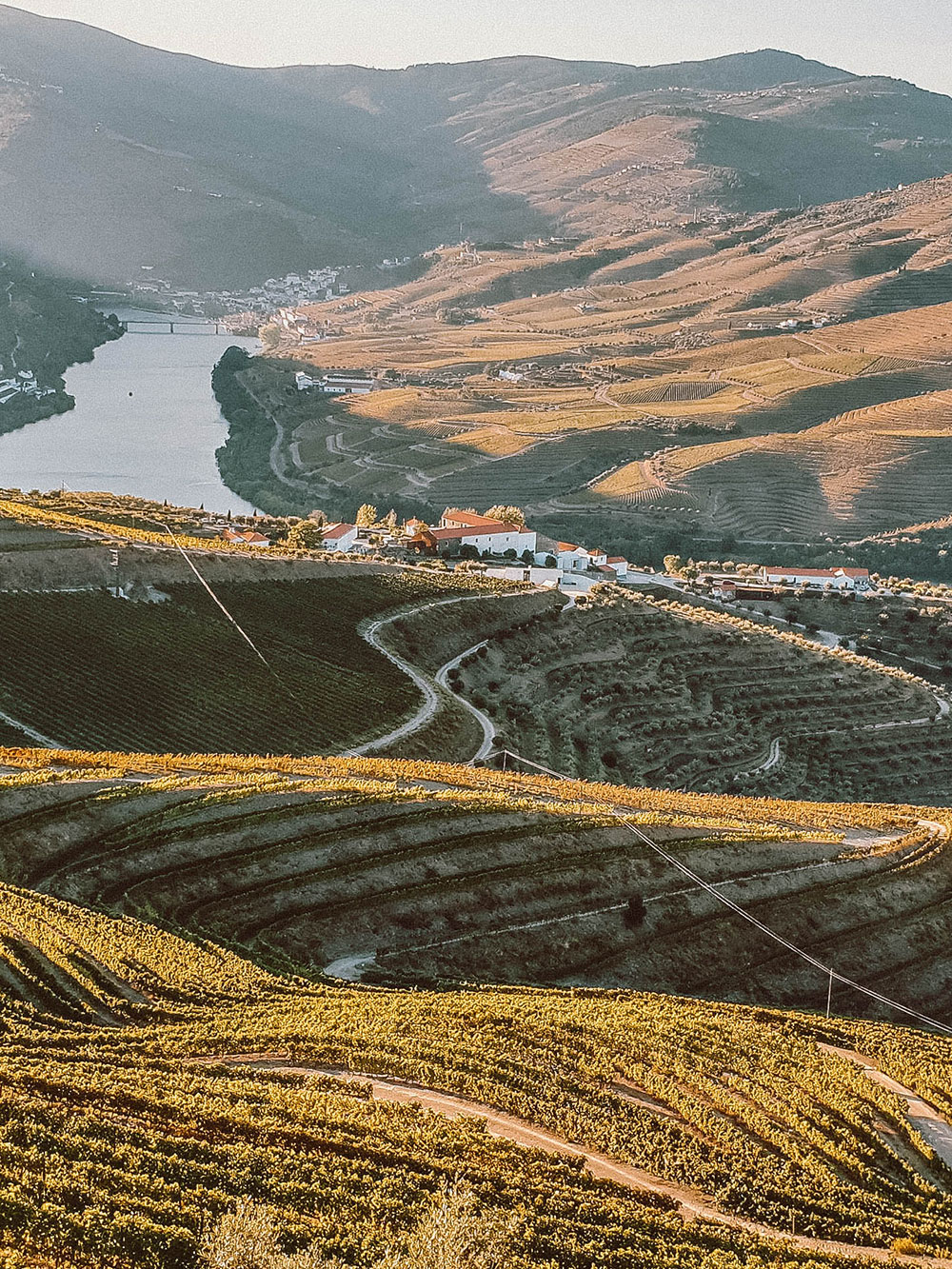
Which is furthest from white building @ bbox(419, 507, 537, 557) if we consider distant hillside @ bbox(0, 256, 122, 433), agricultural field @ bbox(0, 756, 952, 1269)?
distant hillside @ bbox(0, 256, 122, 433)

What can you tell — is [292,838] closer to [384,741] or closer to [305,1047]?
[305,1047]

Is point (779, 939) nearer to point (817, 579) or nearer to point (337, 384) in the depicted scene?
point (817, 579)

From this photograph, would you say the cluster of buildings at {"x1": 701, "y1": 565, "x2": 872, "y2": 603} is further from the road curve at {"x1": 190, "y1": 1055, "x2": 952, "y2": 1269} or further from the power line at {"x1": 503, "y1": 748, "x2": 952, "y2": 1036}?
the road curve at {"x1": 190, "y1": 1055, "x2": 952, "y2": 1269}

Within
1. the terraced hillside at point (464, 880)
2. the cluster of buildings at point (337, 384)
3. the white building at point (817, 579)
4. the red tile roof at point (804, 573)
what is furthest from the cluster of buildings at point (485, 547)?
the cluster of buildings at point (337, 384)

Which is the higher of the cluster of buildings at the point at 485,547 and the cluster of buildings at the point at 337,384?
the cluster of buildings at the point at 337,384

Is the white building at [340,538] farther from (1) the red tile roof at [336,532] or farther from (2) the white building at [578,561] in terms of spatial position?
(2) the white building at [578,561]

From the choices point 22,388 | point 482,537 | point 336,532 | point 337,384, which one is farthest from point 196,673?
point 337,384
